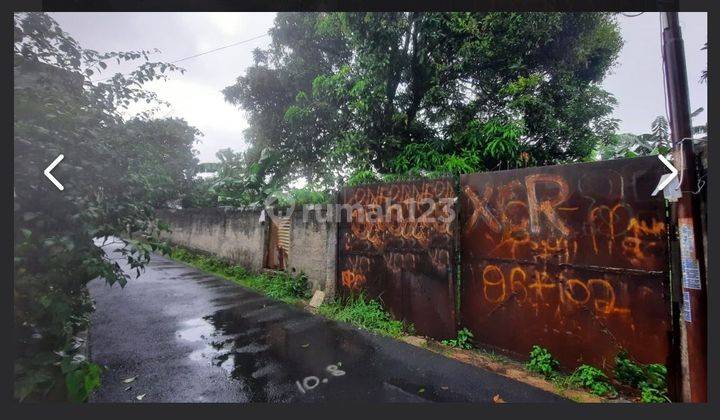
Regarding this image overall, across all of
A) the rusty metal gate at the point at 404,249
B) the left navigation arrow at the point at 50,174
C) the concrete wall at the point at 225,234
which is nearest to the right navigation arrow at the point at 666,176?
the rusty metal gate at the point at 404,249

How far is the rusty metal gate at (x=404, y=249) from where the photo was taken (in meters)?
4.80

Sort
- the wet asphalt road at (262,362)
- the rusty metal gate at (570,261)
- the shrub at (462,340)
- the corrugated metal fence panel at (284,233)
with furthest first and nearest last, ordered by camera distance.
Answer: the corrugated metal fence panel at (284,233) < the shrub at (462,340) < the wet asphalt road at (262,362) < the rusty metal gate at (570,261)

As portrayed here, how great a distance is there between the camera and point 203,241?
42.8ft

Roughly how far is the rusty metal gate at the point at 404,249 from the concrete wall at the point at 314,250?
28cm

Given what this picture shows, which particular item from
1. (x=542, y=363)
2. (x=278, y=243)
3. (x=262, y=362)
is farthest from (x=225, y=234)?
(x=542, y=363)

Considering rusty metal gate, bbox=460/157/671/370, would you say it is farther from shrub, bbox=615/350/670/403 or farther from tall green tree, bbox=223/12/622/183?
tall green tree, bbox=223/12/622/183

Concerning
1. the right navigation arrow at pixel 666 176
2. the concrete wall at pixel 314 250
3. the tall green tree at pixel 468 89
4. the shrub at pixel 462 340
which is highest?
the tall green tree at pixel 468 89

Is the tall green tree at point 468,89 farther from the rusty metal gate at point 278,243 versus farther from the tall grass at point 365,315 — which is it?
the tall grass at point 365,315

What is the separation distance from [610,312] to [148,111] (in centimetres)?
530

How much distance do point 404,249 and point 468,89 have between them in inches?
209

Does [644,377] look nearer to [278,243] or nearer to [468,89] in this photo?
[468,89]

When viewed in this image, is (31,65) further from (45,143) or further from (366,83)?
(366,83)

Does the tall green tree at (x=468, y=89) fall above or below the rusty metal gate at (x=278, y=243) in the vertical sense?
above

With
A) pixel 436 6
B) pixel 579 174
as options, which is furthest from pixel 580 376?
pixel 436 6
